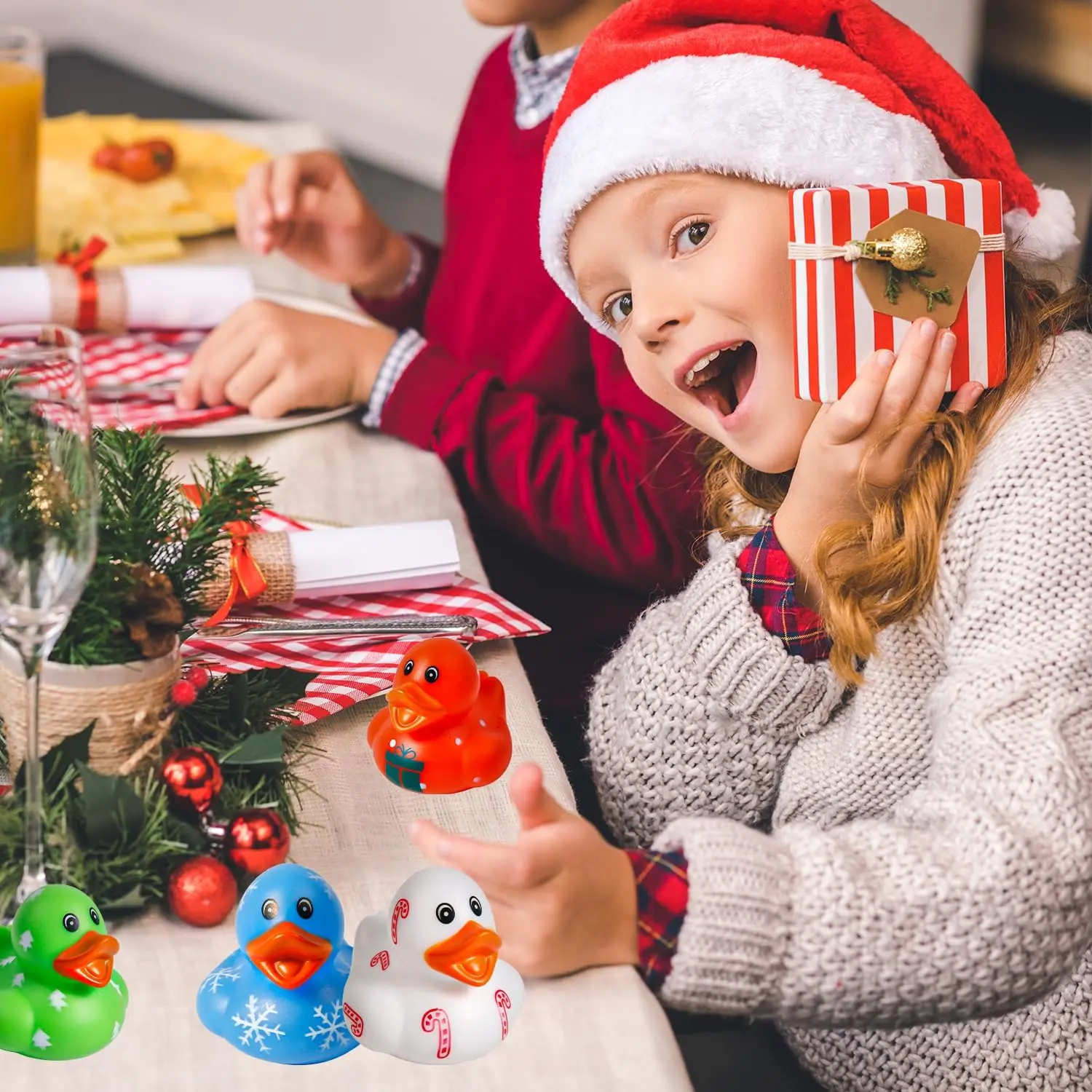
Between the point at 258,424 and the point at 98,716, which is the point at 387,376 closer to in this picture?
the point at 258,424

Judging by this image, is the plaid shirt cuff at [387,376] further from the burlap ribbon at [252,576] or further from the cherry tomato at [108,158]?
the cherry tomato at [108,158]

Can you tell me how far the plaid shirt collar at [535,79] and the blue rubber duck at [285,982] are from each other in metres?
0.89

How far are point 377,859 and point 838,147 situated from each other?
0.48 meters

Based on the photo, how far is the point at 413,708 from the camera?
747mm

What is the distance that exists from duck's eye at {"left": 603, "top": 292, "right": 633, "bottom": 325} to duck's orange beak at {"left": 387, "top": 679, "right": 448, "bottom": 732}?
1.03ft

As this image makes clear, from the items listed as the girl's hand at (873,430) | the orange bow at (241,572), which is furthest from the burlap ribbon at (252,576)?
the girl's hand at (873,430)

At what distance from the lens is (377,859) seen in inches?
28.5

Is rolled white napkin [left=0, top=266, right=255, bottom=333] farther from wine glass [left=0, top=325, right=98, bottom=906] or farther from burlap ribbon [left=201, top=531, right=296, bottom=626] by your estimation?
wine glass [left=0, top=325, right=98, bottom=906]

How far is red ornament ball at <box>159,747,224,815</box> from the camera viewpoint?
67 cm

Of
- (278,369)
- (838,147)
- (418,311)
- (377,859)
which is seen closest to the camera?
(377,859)

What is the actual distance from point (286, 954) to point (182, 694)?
18 cm

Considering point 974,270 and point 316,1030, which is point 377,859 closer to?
point 316,1030

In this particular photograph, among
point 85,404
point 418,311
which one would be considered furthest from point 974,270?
point 418,311

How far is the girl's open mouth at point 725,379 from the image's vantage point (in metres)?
0.91
